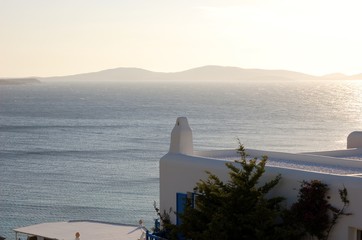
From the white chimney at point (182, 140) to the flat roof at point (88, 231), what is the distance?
4252mm

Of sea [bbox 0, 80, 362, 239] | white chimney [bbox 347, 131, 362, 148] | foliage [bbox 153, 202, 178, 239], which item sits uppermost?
white chimney [bbox 347, 131, 362, 148]

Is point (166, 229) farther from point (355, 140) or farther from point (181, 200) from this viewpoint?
point (355, 140)

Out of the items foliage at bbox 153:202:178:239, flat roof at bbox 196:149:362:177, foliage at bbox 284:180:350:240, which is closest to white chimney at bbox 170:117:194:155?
flat roof at bbox 196:149:362:177

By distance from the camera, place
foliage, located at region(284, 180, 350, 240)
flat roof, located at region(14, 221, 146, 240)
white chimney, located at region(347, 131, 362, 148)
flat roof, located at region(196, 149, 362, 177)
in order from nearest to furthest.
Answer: foliage, located at region(284, 180, 350, 240) → flat roof, located at region(196, 149, 362, 177) → white chimney, located at region(347, 131, 362, 148) → flat roof, located at region(14, 221, 146, 240)

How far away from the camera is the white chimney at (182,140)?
16969 millimetres

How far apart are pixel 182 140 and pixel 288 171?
4211 millimetres

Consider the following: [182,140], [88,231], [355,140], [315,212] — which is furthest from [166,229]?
[355,140]

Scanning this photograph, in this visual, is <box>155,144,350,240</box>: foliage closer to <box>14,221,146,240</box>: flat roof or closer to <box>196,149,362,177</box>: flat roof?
<box>196,149,362,177</box>: flat roof

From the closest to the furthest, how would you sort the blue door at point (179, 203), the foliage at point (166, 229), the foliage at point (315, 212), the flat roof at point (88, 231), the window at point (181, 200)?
the foliage at point (315, 212) → the foliage at point (166, 229) → the window at point (181, 200) → the blue door at point (179, 203) → the flat roof at point (88, 231)

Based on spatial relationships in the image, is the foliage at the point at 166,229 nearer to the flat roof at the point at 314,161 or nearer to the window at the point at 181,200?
the window at the point at 181,200

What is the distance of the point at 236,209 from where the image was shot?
1308cm

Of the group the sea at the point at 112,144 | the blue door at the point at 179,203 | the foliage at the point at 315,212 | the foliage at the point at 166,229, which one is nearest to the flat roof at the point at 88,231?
the foliage at the point at 166,229

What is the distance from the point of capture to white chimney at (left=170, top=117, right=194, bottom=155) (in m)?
17.0

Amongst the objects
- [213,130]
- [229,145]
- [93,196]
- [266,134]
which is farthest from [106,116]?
[93,196]
